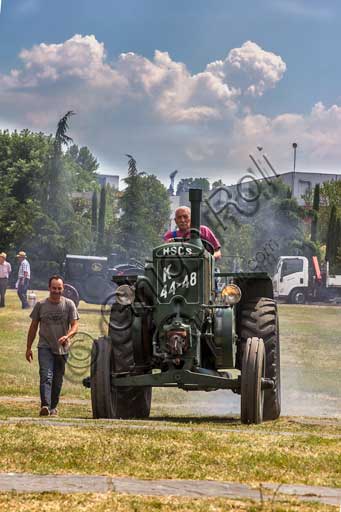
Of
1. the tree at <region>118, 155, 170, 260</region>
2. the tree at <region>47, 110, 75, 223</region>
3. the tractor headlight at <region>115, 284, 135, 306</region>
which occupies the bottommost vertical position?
the tractor headlight at <region>115, 284, 135, 306</region>

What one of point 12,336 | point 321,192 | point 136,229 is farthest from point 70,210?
point 321,192

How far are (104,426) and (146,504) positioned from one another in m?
3.77

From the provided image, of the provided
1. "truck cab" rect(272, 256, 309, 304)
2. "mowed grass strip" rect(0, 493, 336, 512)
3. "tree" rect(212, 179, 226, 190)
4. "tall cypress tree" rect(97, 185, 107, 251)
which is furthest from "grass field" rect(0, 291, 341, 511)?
"truck cab" rect(272, 256, 309, 304)

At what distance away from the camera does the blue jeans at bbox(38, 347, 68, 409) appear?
12847mm

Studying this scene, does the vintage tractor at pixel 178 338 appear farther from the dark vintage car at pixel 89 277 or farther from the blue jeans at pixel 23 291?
the dark vintage car at pixel 89 277

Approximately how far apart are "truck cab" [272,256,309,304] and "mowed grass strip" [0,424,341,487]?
42426mm

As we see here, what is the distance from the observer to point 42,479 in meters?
6.95

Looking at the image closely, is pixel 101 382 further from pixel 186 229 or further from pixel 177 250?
pixel 186 229

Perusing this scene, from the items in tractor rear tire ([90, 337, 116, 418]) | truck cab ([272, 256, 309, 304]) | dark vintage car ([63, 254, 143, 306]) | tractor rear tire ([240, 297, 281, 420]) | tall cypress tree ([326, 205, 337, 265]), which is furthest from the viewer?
tall cypress tree ([326, 205, 337, 265])

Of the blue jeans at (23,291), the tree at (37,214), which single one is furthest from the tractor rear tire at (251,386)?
the tree at (37,214)

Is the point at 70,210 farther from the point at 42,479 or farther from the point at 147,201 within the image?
the point at 42,479

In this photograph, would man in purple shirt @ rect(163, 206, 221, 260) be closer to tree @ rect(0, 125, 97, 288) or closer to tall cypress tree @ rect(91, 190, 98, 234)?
tree @ rect(0, 125, 97, 288)

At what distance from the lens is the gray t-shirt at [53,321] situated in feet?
43.1

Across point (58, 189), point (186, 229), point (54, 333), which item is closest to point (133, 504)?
point (186, 229)
